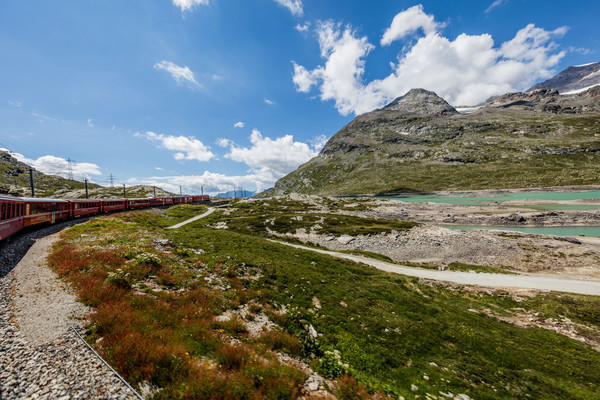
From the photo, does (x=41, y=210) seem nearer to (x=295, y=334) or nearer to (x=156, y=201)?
(x=295, y=334)

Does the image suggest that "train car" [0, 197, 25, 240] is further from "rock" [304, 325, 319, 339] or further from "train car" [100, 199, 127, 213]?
"rock" [304, 325, 319, 339]

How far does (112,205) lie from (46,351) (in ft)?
207

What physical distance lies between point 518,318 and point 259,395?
24.4 meters

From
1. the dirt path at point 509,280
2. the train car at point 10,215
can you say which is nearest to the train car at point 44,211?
the train car at point 10,215

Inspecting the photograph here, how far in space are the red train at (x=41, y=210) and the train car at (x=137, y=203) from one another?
2344 mm

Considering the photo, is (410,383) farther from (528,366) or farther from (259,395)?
(528,366)

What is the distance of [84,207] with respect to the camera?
44.4 metres

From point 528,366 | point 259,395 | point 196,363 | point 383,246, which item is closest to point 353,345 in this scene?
point 259,395

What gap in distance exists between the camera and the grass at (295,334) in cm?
654

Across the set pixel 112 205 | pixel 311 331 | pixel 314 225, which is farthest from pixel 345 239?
pixel 112 205

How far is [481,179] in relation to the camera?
184625mm

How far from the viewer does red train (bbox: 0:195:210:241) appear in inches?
880

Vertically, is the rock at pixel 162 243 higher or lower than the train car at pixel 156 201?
lower

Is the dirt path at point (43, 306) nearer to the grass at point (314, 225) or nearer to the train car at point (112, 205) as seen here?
the grass at point (314, 225)
